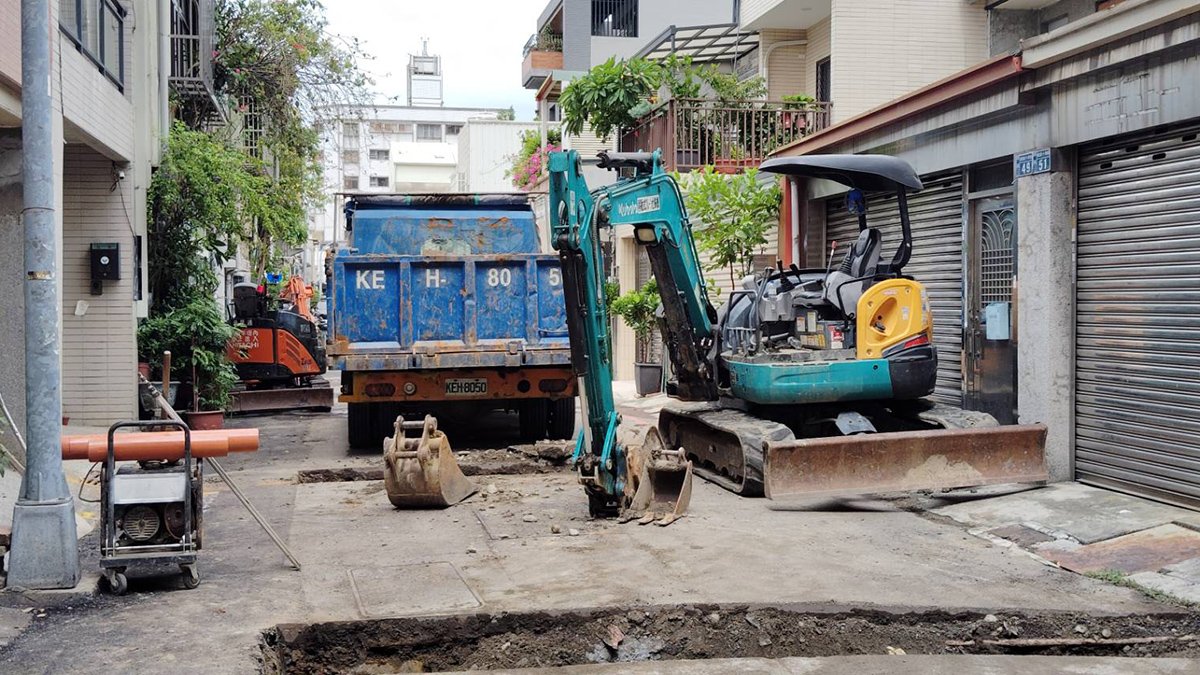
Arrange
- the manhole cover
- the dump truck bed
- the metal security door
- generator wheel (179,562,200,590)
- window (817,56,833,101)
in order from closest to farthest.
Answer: the manhole cover < generator wheel (179,562,200,590) < the metal security door < the dump truck bed < window (817,56,833,101)

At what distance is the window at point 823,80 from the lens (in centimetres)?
1994

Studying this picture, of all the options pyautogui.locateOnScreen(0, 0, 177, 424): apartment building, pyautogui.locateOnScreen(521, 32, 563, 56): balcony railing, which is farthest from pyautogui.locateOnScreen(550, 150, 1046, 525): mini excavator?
pyautogui.locateOnScreen(521, 32, 563, 56): balcony railing

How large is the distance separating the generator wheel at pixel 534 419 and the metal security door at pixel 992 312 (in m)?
4.58

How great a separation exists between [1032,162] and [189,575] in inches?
290

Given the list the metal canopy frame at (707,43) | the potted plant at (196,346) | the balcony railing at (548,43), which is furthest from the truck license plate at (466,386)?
the balcony railing at (548,43)

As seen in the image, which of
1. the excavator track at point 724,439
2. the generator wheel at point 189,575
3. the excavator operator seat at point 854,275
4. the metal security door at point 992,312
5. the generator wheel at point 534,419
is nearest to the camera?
the generator wheel at point 189,575

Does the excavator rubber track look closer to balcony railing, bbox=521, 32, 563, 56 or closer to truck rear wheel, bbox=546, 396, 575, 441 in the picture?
truck rear wheel, bbox=546, 396, 575, 441

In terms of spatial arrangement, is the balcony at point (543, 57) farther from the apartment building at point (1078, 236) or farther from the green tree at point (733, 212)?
the apartment building at point (1078, 236)

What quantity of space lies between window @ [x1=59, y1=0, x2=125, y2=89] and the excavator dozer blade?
24.7ft

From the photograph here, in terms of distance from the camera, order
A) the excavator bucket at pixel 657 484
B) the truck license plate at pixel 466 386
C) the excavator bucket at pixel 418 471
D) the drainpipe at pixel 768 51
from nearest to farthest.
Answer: the excavator bucket at pixel 657 484, the excavator bucket at pixel 418 471, the truck license plate at pixel 466 386, the drainpipe at pixel 768 51

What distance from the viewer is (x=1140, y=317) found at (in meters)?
9.00

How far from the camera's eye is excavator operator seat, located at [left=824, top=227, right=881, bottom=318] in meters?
10.0

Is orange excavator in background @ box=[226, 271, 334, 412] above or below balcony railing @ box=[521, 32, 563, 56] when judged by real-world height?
below

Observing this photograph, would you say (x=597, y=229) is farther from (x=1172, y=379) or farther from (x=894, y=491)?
(x=1172, y=379)
